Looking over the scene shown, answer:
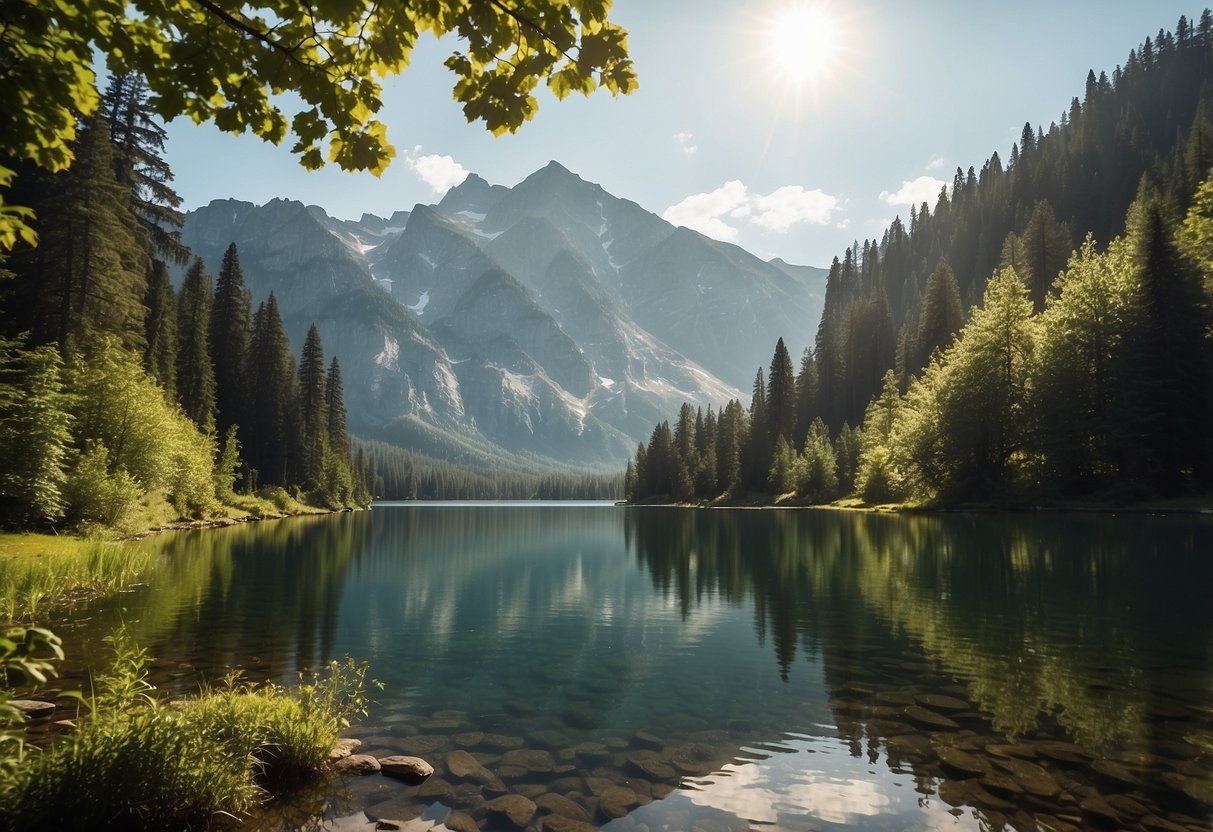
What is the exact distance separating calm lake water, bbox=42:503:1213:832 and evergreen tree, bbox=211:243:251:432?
194ft

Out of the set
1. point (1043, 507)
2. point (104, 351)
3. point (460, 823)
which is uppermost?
point (104, 351)

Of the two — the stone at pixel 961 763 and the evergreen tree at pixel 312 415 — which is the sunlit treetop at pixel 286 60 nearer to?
the stone at pixel 961 763

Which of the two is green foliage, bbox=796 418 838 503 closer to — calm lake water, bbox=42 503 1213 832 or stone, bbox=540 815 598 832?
calm lake water, bbox=42 503 1213 832

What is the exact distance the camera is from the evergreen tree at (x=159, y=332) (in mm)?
59197

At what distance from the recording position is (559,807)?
28.7 ft

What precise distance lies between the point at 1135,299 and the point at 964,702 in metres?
66.4

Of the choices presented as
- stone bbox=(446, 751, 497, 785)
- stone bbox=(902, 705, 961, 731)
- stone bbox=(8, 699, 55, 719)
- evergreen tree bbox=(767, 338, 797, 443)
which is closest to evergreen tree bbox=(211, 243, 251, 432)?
stone bbox=(8, 699, 55, 719)

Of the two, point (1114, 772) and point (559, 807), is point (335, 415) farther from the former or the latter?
point (1114, 772)

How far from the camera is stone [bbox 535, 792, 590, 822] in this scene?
8516 mm

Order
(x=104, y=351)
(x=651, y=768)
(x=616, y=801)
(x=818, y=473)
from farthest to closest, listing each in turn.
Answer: (x=818, y=473) → (x=104, y=351) → (x=651, y=768) → (x=616, y=801)

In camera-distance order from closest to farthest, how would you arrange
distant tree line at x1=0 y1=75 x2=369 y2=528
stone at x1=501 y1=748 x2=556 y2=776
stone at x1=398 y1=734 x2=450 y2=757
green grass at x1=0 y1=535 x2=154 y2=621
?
stone at x1=501 y1=748 x2=556 y2=776
stone at x1=398 y1=734 x2=450 y2=757
green grass at x1=0 y1=535 x2=154 y2=621
distant tree line at x1=0 y1=75 x2=369 y2=528

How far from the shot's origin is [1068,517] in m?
55.5

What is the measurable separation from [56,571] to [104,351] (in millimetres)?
24975

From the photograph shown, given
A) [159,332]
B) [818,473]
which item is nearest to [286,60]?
[159,332]
